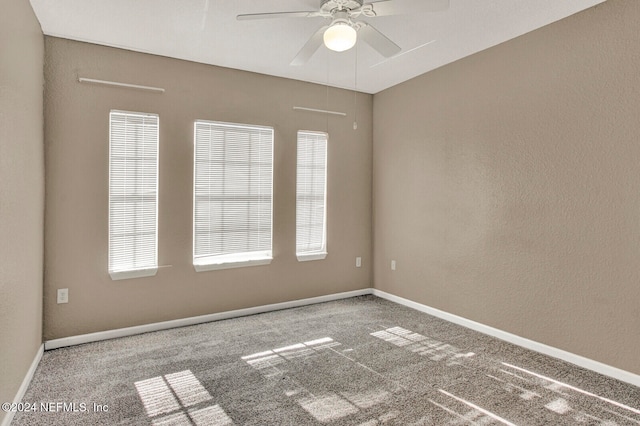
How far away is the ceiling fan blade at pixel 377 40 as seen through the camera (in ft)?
8.11

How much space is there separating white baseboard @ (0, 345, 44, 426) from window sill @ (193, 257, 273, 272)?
142cm

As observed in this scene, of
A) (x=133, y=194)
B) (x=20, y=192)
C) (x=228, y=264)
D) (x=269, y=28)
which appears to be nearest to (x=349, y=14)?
(x=269, y=28)

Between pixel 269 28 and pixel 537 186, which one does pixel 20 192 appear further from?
pixel 537 186

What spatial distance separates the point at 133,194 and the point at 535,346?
3815 millimetres

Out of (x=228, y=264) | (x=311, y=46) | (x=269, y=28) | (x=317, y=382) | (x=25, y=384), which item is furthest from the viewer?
(x=228, y=264)

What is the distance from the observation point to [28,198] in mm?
2648

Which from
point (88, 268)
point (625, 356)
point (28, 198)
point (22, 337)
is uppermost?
point (28, 198)

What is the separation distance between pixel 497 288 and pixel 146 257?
333 centimetres

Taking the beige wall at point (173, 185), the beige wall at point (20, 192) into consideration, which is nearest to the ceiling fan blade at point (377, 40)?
the beige wall at point (173, 185)

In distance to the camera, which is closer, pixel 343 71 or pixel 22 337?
pixel 22 337

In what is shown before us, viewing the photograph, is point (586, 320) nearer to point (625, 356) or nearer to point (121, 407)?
point (625, 356)

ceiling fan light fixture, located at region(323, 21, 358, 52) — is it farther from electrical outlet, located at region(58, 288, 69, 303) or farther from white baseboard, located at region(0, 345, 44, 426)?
electrical outlet, located at region(58, 288, 69, 303)

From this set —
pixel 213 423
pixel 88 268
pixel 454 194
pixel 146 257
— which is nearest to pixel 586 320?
pixel 454 194

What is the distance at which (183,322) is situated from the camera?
379 centimetres
